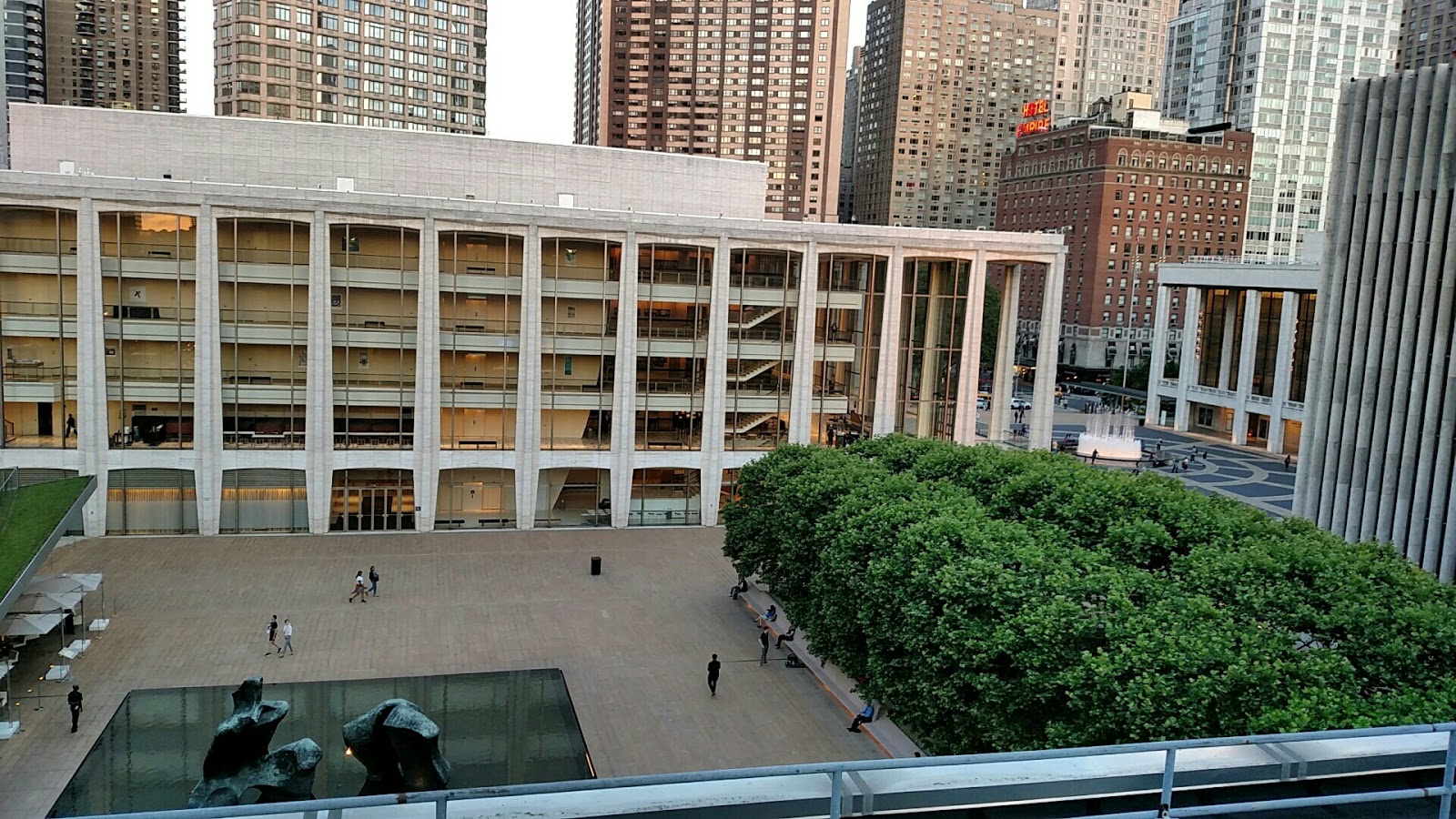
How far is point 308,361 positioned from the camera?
54.2 m

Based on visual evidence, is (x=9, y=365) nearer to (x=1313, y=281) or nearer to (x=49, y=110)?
(x=49, y=110)

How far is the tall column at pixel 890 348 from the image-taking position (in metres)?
61.3

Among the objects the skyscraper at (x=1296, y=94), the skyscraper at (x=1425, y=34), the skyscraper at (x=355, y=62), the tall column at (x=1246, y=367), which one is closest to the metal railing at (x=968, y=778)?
the tall column at (x=1246, y=367)

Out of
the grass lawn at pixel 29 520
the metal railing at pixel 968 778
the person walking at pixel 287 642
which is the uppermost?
the metal railing at pixel 968 778

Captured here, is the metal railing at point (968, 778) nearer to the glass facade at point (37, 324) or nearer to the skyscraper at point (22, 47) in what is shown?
the glass facade at point (37, 324)

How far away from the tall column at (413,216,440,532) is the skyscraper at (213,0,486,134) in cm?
7762

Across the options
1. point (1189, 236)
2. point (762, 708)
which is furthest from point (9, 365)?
point (1189, 236)

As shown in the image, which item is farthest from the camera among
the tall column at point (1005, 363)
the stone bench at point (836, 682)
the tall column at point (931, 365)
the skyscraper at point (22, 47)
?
the skyscraper at point (22, 47)

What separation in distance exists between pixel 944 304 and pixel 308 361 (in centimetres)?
3827

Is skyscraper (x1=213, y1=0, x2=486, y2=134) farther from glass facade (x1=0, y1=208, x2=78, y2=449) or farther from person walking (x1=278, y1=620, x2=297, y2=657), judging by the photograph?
person walking (x1=278, y1=620, x2=297, y2=657)

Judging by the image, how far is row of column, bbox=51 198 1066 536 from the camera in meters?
52.4

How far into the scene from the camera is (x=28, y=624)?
34750mm

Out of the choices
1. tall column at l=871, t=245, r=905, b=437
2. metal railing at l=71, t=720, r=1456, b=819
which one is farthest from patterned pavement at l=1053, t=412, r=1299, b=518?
metal railing at l=71, t=720, r=1456, b=819

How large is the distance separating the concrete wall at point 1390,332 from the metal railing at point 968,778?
4292 cm
